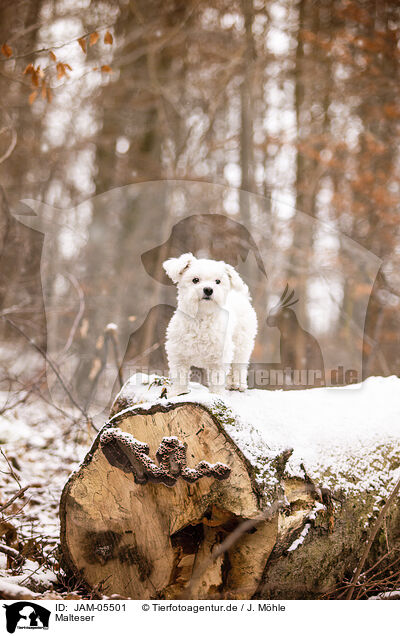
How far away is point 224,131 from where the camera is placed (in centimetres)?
538

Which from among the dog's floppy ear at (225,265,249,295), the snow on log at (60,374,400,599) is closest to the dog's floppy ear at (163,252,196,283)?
the dog's floppy ear at (225,265,249,295)

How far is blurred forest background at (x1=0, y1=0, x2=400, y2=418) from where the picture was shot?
447 centimetres

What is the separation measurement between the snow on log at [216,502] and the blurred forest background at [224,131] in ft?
7.53

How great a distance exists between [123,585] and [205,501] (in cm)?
55

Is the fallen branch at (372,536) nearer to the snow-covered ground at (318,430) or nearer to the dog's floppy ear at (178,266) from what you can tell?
the snow-covered ground at (318,430)

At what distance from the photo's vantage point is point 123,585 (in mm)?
1785

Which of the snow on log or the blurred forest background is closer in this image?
the snow on log

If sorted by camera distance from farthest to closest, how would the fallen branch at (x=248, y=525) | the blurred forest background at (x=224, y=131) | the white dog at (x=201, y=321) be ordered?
the blurred forest background at (x=224, y=131) → the white dog at (x=201, y=321) → the fallen branch at (x=248, y=525)

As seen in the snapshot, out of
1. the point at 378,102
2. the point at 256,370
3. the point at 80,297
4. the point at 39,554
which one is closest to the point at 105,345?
the point at 80,297

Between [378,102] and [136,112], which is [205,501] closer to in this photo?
[136,112]

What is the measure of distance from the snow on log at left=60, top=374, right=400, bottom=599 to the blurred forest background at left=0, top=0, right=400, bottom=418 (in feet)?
7.53

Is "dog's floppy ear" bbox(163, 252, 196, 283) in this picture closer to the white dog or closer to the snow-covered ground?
the white dog

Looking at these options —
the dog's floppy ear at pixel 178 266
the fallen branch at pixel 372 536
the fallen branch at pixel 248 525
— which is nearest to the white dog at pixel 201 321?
the dog's floppy ear at pixel 178 266

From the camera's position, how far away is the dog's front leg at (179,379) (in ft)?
6.40
